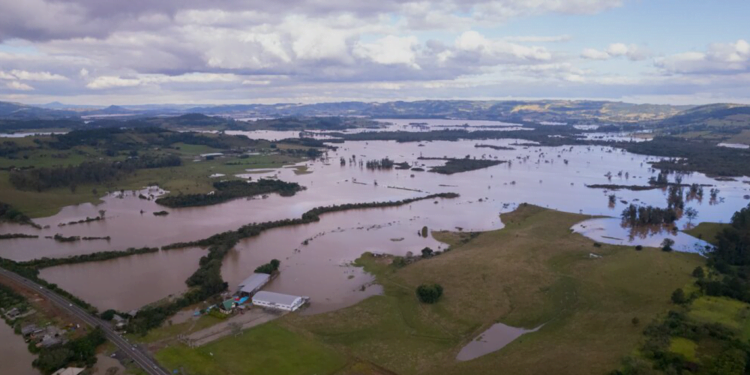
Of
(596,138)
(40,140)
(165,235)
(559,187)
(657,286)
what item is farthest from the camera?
(596,138)

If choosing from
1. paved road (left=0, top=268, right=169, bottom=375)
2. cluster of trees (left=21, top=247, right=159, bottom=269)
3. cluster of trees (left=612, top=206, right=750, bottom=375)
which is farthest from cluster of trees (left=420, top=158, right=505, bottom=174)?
paved road (left=0, top=268, right=169, bottom=375)

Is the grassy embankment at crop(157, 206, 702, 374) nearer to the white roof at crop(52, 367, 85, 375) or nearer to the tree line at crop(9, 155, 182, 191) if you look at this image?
the white roof at crop(52, 367, 85, 375)

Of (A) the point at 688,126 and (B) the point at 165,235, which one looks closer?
(B) the point at 165,235

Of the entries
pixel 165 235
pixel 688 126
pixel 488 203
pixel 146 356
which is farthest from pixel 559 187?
pixel 688 126

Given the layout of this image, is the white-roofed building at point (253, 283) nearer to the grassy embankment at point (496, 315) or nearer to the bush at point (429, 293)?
the grassy embankment at point (496, 315)

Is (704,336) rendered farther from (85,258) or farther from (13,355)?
(85,258)

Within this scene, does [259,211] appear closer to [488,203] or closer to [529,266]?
[488,203]

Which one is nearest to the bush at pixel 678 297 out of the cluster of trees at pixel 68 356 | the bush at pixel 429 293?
the bush at pixel 429 293
